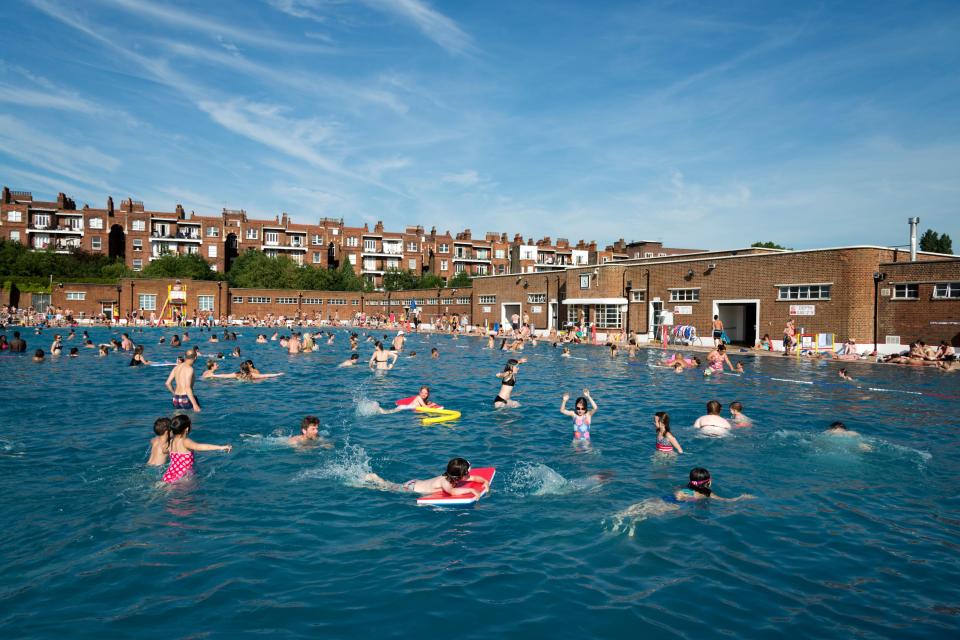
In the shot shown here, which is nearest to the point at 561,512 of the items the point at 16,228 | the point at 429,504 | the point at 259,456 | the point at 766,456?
the point at 429,504

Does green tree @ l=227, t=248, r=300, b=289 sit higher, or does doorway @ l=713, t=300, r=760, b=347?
green tree @ l=227, t=248, r=300, b=289

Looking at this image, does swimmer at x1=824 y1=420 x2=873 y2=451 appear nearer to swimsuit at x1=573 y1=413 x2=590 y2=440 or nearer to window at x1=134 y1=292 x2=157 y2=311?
swimsuit at x1=573 y1=413 x2=590 y2=440

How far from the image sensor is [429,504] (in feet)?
27.1

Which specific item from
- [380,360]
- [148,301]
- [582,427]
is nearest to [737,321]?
[380,360]

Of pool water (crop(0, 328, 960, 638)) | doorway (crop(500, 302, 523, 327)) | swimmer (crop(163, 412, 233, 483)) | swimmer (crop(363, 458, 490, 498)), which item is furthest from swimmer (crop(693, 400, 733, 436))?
doorway (crop(500, 302, 523, 327))

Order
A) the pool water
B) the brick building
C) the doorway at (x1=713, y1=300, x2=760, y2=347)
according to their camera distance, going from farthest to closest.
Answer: the doorway at (x1=713, y1=300, x2=760, y2=347) → the brick building → the pool water

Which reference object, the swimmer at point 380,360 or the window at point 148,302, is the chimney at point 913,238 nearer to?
the swimmer at point 380,360

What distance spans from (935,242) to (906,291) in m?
69.0

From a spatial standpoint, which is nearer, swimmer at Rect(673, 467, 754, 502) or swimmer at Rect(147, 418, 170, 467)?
swimmer at Rect(673, 467, 754, 502)

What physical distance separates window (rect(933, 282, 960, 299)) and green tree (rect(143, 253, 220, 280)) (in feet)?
224

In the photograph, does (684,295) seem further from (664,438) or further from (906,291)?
(664,438)

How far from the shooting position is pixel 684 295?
37938mm

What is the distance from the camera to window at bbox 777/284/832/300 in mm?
30891

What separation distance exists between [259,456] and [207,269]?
233 ft
